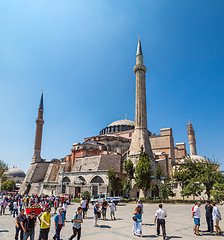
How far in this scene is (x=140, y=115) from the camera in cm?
3247

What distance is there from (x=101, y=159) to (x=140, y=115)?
9.57 meters

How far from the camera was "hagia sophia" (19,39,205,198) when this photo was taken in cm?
2969

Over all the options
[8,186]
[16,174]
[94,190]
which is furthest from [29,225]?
[16,174]

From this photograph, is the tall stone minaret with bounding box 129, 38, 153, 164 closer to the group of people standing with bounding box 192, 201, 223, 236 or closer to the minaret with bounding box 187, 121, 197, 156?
the group of people standing with bounding box 192, 201, 223, 236

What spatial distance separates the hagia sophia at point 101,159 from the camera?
97.4 feet

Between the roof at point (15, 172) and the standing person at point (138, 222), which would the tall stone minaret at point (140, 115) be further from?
the roof at point (15, 172)

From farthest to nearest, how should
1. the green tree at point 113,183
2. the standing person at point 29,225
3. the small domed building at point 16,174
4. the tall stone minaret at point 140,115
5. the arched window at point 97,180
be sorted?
the small domed building at point 16,174 → the tall stone minaret at point 140,115 → the arched window at point 97,180 → the green tree at point 113,183 → the standing person at point 29,225

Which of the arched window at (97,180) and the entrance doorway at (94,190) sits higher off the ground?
the arched window at (97,180)

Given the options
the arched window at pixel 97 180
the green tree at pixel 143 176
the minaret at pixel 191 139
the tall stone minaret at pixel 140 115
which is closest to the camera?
the green tree at pixel 143 176

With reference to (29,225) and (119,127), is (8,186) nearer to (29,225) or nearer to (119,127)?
(119,127)

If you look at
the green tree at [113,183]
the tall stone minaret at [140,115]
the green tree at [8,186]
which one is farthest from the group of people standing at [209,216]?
the green tree at [8,186]

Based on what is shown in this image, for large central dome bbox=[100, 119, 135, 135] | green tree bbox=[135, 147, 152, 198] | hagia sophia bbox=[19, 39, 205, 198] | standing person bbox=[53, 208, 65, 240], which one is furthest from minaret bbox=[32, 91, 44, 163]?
standing person bbox=[53, 208, 65, 240]

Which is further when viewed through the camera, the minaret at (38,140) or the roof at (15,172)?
the roof at (15,172)

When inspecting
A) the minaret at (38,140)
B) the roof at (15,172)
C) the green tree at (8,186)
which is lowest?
the green tree at (8,186)
